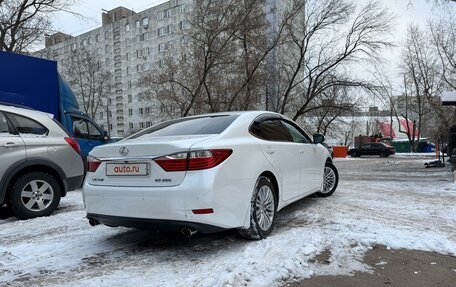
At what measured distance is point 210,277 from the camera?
329 cm

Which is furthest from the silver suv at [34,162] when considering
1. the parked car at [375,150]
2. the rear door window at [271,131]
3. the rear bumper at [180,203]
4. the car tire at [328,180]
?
the parked car at [375,150]

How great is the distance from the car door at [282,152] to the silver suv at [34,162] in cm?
343

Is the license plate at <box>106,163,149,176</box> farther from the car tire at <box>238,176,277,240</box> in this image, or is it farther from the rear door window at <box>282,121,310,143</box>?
the rear door window at <box>282,121,310,143</box>

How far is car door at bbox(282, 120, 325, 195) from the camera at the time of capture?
561 centimetres

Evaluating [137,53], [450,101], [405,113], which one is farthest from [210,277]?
[137,53]

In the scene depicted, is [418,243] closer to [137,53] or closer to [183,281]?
[183,281]

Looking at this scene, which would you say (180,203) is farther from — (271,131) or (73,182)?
(73,182)

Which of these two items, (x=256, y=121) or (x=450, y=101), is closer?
(x=256, y=121)

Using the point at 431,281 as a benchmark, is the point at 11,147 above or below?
above

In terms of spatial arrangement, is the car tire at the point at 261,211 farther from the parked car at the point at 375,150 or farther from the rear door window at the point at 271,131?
the parked car at the point at 375,150

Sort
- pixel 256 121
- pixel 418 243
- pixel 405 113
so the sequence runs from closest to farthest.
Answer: pixel 418 243 → pixel 256 121 → pixel 405 113

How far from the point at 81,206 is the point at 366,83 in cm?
2342

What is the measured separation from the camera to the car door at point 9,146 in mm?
5422

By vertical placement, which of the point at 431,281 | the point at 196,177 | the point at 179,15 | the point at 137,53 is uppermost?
the point at 179,15
